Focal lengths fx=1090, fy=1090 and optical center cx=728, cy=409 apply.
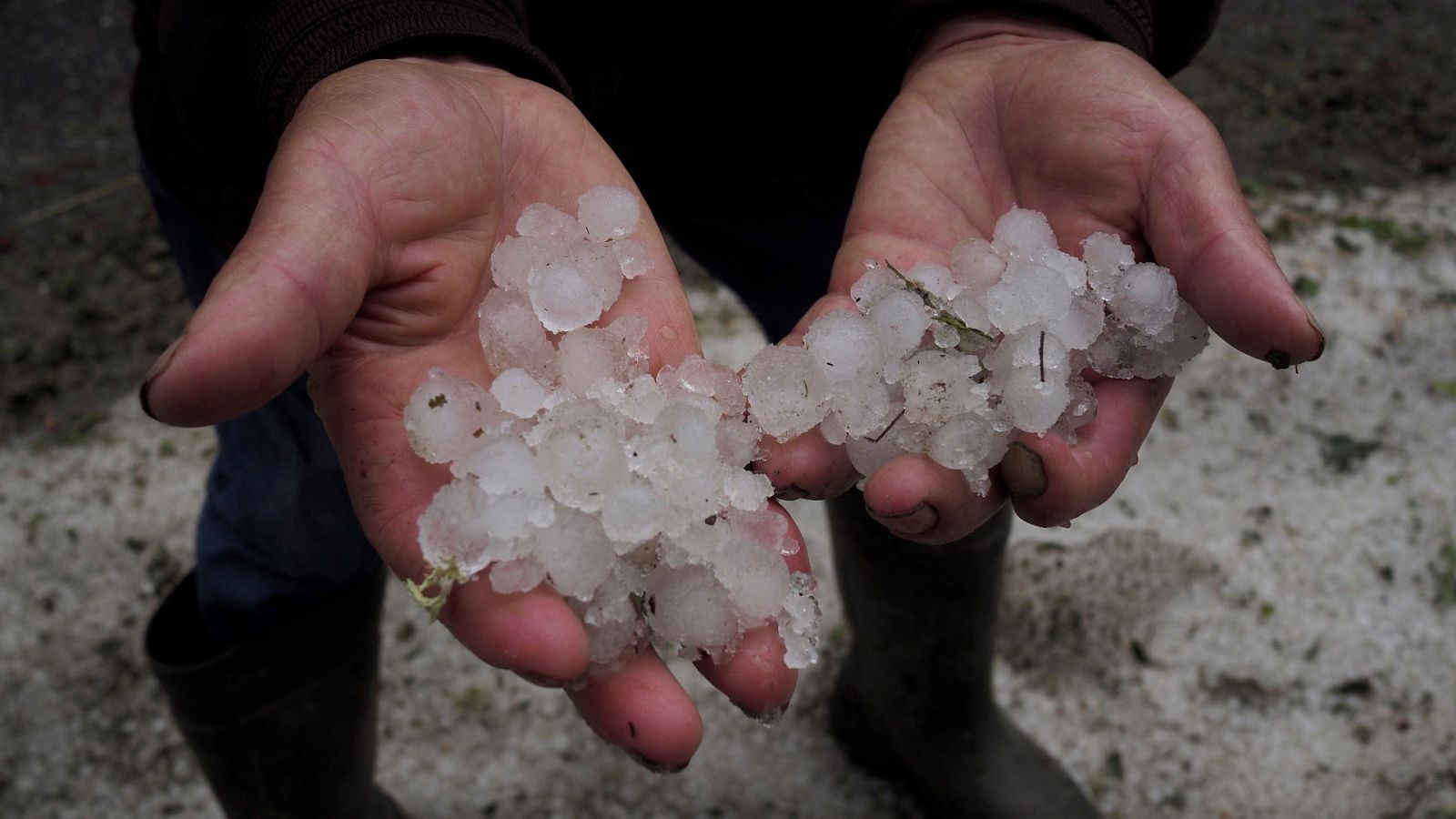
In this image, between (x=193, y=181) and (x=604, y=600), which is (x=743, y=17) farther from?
(x=604, y=600)

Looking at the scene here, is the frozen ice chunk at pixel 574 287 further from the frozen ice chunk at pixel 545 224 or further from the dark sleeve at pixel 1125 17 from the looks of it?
the dark sleeve at pixel 1125 17

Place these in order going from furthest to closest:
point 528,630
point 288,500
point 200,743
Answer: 1. point 200,743
2. point 288,500
3. point 528,630

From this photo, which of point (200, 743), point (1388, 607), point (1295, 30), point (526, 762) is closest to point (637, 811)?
point (526, 762)

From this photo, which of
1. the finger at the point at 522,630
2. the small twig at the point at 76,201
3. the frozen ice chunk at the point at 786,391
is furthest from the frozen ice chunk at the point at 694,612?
the small twig at the point at 76,201

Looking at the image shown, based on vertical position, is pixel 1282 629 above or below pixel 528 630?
below

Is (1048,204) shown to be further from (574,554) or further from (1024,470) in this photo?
(574,554)

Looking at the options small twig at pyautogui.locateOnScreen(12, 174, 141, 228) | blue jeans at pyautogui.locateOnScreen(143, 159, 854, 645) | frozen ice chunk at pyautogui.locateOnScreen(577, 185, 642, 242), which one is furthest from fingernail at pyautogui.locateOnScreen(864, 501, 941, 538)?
small twig at pyautogui.locateOnScreen(12, 174, 141, 228)
